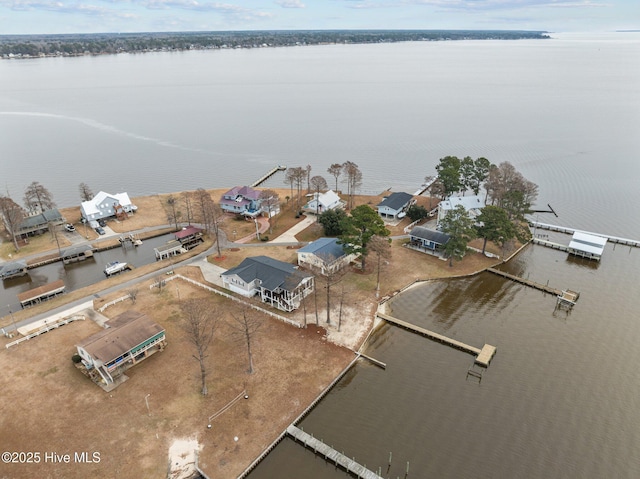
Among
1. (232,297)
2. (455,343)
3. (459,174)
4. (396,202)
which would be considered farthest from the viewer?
(459,174)

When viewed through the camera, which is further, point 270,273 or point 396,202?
point 396,202

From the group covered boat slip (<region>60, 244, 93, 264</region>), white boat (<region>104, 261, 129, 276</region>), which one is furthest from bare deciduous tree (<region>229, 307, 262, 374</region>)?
covered boat slip (<region>60, 244, 93, 264</region>)

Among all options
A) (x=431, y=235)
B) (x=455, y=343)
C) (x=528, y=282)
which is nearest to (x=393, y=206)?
(x=431, y=235)

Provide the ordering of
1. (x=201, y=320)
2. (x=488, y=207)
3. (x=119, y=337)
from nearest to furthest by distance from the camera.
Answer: (x=119, y=337)
(x=201, y=320)
(x=488, y=207)

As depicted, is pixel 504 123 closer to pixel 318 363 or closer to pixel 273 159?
pixel 273 159

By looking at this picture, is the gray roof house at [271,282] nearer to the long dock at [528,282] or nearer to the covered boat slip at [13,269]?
the long dock at [528,282]

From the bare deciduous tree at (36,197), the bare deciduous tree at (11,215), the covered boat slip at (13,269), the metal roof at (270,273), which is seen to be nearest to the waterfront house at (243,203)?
the metal roof at (270,273)

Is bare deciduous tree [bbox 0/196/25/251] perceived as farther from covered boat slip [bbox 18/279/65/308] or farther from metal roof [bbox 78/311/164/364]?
metal roof [bbox 78/311/164/364]

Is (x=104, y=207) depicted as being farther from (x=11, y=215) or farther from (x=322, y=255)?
(x=322, y=255)

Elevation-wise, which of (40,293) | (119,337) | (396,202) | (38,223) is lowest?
(40,293)
